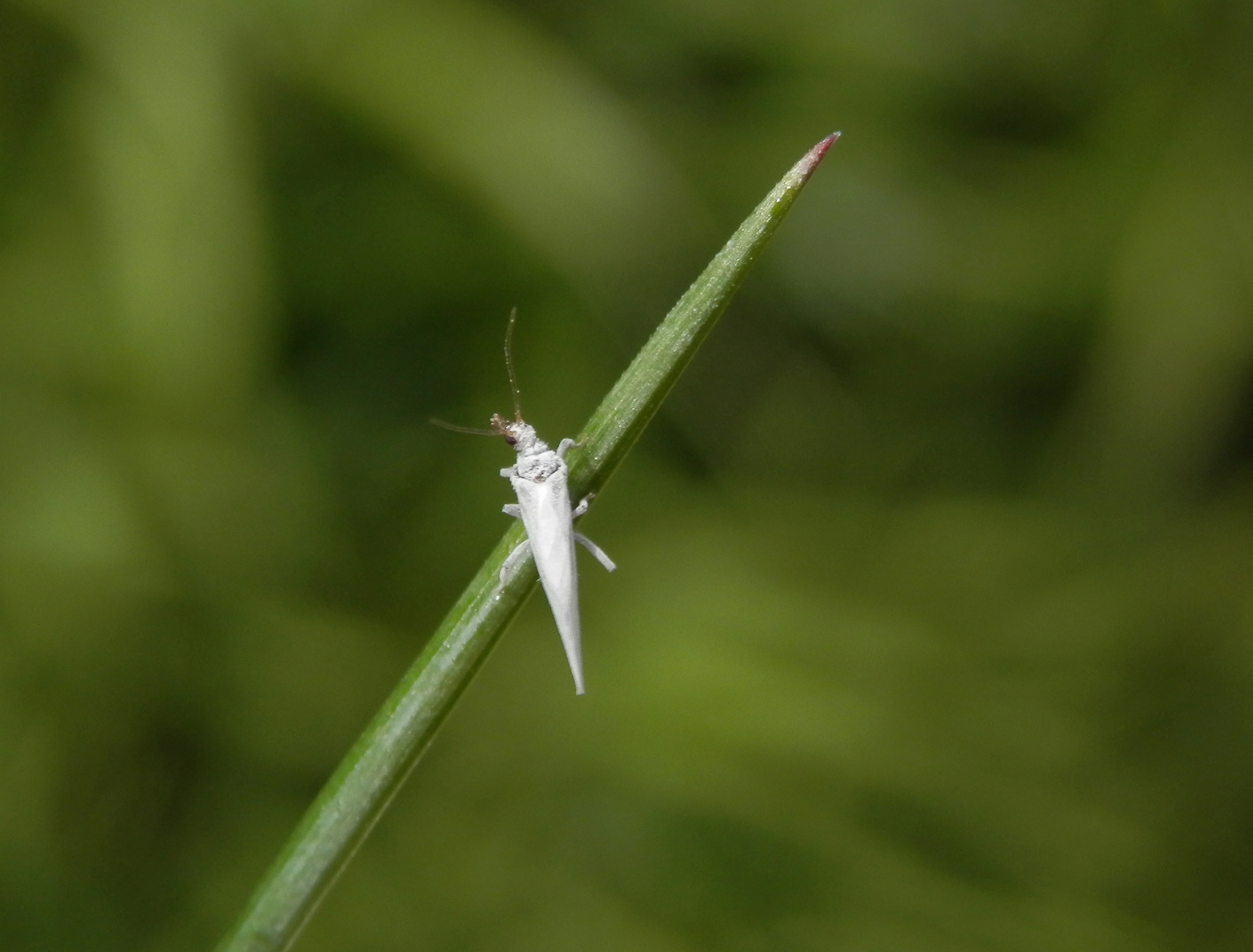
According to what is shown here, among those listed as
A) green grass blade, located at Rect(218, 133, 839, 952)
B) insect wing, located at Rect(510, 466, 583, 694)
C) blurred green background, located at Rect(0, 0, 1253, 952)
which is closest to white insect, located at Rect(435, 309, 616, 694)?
insect wing, located at Rect(510, 466, 583, 694)

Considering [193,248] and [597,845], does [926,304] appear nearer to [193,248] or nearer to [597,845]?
[597,845]

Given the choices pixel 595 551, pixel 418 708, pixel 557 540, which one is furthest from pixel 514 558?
pixel 595 551

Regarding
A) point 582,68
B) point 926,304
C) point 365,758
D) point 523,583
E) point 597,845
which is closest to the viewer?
point 365,758

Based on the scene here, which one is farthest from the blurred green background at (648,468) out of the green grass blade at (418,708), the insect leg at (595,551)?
the green grass blade at (418,708)

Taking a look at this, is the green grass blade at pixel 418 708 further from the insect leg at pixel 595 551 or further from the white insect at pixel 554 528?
the insect leg at pixel 595 551

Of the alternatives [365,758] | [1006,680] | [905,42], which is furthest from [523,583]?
[905,42]

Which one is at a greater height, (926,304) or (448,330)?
(926,304)
